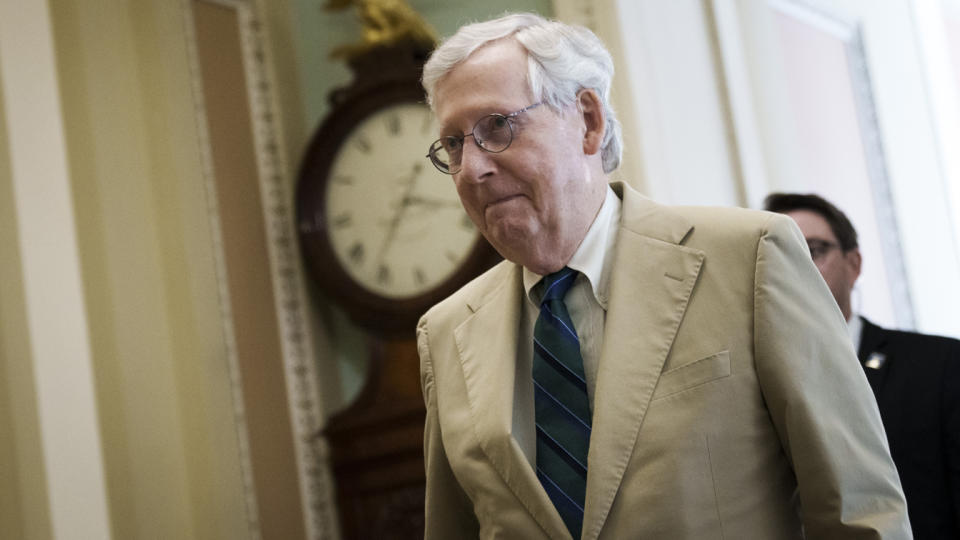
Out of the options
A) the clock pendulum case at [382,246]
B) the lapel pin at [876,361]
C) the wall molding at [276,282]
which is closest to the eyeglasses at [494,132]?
the lapel pin at [876,361]

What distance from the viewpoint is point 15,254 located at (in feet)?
8.15

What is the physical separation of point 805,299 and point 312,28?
2831 millimetres

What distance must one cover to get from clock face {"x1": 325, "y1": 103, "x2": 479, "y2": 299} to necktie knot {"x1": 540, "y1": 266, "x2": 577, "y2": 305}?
5.92 feet

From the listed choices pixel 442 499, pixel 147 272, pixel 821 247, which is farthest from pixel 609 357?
pixel 147 272

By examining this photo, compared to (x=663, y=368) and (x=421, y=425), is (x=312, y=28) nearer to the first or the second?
(x=421, y=425)

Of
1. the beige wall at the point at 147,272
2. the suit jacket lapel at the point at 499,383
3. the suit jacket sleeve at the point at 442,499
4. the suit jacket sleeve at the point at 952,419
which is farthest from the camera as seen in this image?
the beige wall at the point at 147,272

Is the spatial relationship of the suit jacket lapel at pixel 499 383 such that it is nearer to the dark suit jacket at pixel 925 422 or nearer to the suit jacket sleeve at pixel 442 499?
the suit jacket sleeve at pixel 442 499

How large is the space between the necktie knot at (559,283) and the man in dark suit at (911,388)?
0.94 m

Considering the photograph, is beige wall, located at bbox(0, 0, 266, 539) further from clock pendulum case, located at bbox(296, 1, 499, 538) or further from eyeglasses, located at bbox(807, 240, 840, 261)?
eyeglasses, located at bbox(807, 240, 840, 261)

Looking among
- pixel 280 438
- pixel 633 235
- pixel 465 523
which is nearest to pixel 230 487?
pixel 280 438

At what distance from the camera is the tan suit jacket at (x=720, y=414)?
1200mm

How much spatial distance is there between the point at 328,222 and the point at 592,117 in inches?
81.9

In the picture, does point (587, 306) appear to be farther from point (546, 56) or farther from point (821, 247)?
point (821, 247)

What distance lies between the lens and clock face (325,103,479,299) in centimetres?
326
